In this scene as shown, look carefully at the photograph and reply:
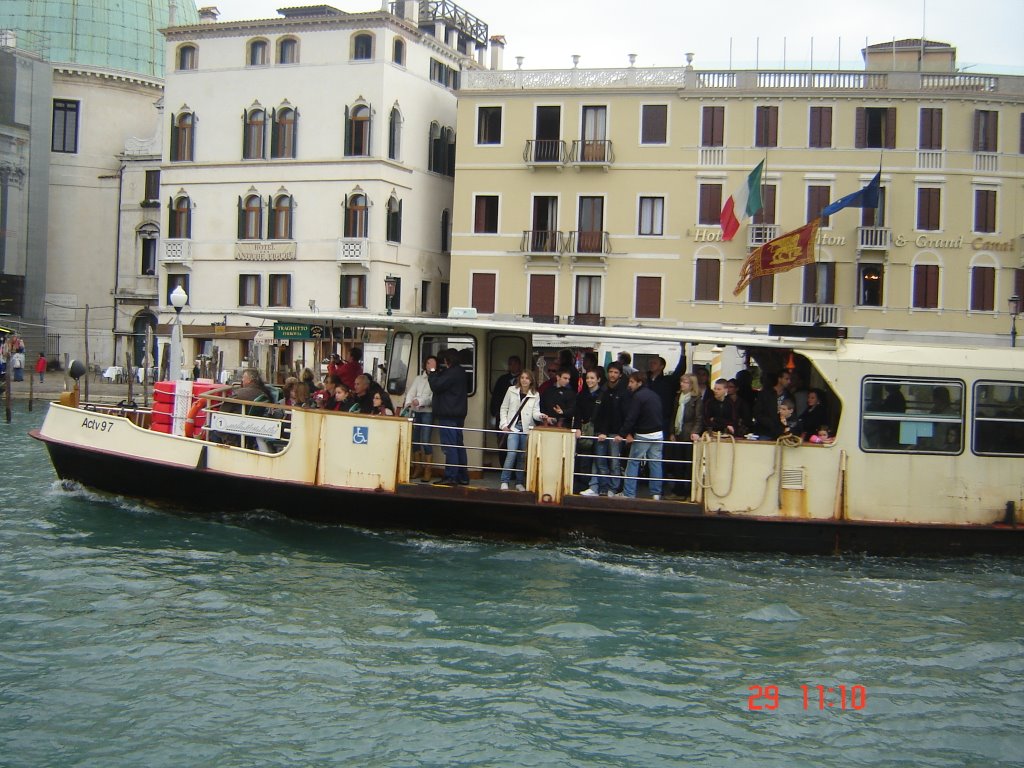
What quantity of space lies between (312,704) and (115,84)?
163 feet

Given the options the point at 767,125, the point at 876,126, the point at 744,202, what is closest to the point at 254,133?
the point at 767,125

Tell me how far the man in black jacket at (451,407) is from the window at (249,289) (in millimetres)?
29683

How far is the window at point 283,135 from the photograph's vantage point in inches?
1651

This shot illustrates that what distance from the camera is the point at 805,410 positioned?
45.0ft

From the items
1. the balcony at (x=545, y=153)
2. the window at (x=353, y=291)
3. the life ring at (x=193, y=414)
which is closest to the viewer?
the life ring at (x=193, y=414)

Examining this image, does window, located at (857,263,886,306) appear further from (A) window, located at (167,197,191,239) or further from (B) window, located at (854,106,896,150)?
(A) window, located at (167,197,191,239)

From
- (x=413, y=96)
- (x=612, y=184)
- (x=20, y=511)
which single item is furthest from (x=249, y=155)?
(x=20, y=511)

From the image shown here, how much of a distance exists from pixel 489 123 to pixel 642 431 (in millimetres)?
29064

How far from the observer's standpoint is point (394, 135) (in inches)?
1635

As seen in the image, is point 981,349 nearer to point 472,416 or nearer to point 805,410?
point 805,410

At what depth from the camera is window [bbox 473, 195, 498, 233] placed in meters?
40.7

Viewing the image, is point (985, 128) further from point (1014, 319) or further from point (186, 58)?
point (186, 58)

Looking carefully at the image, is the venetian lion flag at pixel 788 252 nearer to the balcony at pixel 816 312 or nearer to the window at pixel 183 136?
the balcony at pixel 816 312
